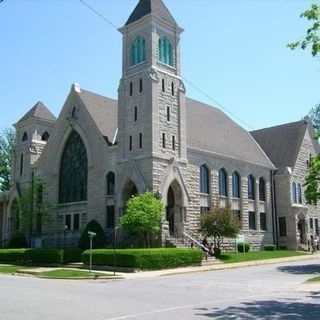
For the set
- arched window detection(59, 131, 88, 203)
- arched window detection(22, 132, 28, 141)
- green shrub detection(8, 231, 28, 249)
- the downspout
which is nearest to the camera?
arched window detection(59, 131, 88, 203)

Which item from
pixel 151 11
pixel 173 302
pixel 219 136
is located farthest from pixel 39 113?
pixel 173 302

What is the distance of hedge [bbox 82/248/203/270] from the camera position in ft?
97.6

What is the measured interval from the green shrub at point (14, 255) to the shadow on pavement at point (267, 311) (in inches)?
1073

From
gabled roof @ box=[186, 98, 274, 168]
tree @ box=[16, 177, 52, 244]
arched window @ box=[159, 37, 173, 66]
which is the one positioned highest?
arched window @ box=[159, 37, 173, 66]

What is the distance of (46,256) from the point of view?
36062 millimetres

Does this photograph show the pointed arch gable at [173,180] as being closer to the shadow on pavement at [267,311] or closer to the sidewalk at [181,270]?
the sidewalk at [181,270]

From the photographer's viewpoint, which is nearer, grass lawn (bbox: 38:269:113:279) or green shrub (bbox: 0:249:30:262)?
grass lawn (bbox: 38:269:113:279)

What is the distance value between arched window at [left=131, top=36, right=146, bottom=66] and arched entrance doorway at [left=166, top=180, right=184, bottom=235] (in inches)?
431

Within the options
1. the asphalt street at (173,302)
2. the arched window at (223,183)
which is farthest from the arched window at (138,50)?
the asphalt street at (173,302)

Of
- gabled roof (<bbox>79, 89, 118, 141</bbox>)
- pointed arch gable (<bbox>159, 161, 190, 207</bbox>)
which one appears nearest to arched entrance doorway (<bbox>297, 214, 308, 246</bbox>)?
pointed arch gable (<bbox>159, 161, 190, 207</bbox>)

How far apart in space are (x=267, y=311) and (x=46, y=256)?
2565 cm

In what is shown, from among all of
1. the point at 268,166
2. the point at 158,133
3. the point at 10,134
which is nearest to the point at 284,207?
the point at 268,166

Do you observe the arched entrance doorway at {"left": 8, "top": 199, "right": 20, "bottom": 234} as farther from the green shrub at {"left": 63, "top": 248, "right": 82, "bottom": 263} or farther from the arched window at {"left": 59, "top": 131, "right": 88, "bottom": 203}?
the green shrub at {"left": 63, "top": 248, "right": 82, "bottom": 263}

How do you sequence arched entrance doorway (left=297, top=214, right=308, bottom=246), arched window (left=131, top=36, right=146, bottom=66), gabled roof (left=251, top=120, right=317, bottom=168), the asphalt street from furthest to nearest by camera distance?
gabled roof (left=251, top=120, right=317, bottom=168) < arched entrance doorway (left=297, top=214, right=308, bottom=246) < arched window (left=131, top=36, right=146, bottom=66) < the asphalt street
